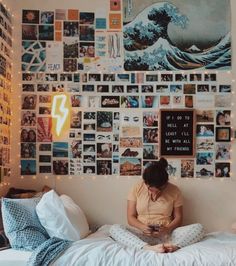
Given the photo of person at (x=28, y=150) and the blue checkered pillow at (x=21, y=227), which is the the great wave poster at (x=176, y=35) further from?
the blue checkered pillow at (x=21, y=227)

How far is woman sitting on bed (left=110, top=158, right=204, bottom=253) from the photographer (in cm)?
283

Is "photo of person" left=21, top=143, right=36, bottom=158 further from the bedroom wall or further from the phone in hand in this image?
the phone in hand

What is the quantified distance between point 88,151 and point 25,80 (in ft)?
2.38

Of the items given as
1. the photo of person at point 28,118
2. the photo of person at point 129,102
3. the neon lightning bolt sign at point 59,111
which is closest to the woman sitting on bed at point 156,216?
the photo of person at point 129,102

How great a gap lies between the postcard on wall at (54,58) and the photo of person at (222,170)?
140cm

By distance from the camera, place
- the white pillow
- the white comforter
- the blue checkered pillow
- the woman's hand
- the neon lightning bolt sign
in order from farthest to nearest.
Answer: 1. the neon lightning bolt sign
2. the woman's hand
3. the white pillow
4. the blue checkered pillow
5. the white comforter

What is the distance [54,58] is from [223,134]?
1411mm

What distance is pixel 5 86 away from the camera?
3.27 metres

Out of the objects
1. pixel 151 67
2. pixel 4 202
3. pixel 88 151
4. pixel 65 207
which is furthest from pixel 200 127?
pixel 4 202

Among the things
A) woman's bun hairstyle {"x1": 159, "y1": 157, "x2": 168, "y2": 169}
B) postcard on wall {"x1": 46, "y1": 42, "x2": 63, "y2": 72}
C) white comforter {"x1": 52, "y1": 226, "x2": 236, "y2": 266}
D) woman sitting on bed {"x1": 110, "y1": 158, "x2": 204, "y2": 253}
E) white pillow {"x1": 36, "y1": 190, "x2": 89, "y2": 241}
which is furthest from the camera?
postcard on wall {"x1": 46, "y1": 42, "x2": 63, "y2": 72}

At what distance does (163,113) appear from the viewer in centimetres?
341

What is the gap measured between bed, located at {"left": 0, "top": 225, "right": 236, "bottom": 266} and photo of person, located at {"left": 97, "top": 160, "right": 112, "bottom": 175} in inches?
32.0

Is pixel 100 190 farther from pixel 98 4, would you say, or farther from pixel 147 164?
pixel 98 4

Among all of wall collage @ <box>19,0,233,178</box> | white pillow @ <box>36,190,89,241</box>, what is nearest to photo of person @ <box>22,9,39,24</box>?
wall collage @ <box>19,0,233,178</box>
